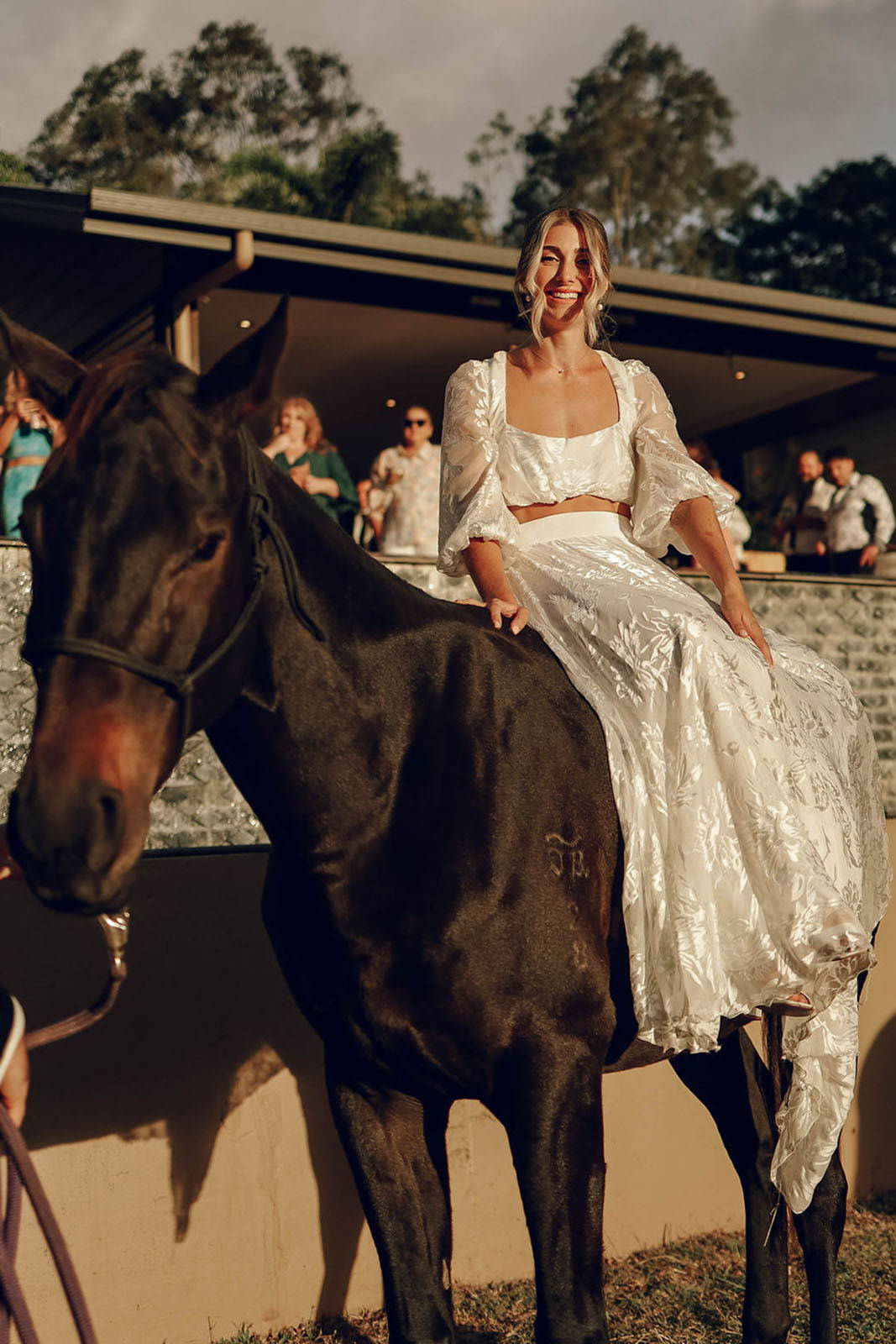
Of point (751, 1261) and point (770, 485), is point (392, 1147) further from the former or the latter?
point (770, 485)

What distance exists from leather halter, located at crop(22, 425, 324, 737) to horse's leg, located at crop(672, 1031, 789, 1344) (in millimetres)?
2214

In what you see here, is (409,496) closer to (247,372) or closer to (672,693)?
(672,693)

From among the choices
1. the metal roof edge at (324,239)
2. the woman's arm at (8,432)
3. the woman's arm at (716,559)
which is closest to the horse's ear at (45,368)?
the woman's arm at (716,559)

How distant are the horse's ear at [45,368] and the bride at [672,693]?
126 centimetres

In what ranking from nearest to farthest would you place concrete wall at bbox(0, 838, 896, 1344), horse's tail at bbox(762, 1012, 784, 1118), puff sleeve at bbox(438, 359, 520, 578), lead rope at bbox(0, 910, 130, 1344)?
lead rope at bbox(0, 910, 130, 1344), puff sleeve at bbox(438, 359, 520, 578), horse's tail at bbox(762, 1012, 784, 1118), concrete wall at bbox(0, 838, 896, 1344)

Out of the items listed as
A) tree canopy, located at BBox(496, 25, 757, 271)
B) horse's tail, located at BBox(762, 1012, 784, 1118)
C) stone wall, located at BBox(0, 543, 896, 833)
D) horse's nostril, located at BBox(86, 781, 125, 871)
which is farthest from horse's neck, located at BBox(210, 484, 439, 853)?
tree canopy, located at BBox(496, 25, 757, 271)

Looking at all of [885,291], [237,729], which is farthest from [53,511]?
[885,291]

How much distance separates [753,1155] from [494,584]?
201 cm

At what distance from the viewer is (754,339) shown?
43.9 feet

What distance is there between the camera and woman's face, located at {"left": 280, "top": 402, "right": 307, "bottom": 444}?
8.38 m

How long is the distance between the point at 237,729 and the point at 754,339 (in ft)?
38.6

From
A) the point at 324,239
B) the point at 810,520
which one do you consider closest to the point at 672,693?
the point at 324,239

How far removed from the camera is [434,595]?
6.30 meters

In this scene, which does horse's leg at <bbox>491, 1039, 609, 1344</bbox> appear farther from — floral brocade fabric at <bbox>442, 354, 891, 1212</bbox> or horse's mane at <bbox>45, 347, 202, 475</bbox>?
horse's mane at <bbox>45, 347, 202, 475</bbox>
